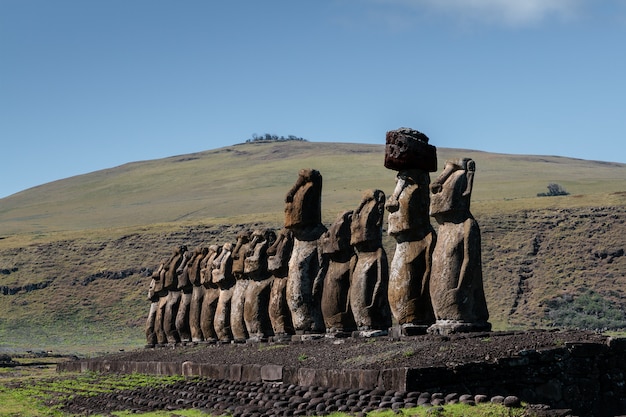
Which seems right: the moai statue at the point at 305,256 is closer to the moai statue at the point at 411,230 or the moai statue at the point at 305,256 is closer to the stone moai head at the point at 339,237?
the stone moai head at the point at 339,237

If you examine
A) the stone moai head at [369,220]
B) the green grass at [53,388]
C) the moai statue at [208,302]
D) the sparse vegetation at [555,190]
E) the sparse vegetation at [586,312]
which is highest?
the sparse vegetation at [555,190]

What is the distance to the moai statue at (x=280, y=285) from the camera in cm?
2484

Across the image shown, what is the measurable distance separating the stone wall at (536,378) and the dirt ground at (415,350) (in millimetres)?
180

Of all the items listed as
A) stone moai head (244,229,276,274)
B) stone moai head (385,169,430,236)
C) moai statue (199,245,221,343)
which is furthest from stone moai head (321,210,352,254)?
moai statue (199,245,221,343)

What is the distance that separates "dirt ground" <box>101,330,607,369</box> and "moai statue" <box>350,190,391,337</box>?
567 millimetres

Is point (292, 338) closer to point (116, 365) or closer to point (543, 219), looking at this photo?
point (116, 365)

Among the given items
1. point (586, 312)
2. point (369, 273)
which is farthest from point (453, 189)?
point (586, 312)

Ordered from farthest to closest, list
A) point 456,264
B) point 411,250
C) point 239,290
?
point 239,290
point 411,250
point 456,264

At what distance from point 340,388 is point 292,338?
330 inches

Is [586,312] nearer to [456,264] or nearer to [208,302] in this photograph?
[208,302]

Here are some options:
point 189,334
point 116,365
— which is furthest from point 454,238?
point 189,334

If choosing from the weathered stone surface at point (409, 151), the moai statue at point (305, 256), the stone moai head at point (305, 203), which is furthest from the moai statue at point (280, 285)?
the weathered stone surface at point (409, 151)

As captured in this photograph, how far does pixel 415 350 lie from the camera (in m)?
15.7

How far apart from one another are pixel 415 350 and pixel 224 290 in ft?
48.7
